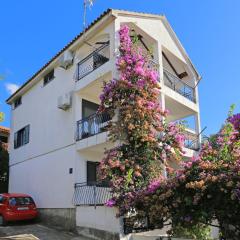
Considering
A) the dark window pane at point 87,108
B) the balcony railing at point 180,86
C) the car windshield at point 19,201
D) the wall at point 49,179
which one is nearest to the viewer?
the car windshield at point 19,201

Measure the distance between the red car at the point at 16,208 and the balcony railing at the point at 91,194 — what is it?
265 centimetres

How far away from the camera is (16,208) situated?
16453 millimetres

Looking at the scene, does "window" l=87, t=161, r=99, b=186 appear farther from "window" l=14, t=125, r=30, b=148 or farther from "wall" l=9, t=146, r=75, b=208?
"window" l=14, t=125, r=30, b=148

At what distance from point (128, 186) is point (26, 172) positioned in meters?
9.98

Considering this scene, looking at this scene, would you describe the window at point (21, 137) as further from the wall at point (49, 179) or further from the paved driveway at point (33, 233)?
the paved driveway at point (33, 233)

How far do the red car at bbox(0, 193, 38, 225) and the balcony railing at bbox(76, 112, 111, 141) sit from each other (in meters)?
3.98

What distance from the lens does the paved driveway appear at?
13773mm

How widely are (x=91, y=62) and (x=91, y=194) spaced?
21.4 ft

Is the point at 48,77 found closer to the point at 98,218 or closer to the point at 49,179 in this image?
the point at 49,179

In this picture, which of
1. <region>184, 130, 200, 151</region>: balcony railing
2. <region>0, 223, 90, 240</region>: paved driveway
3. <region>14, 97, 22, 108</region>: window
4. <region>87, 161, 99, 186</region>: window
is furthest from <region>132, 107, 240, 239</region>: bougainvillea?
<region>14, 97, 22, 108</region>: window

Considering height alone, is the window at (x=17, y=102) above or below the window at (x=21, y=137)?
above

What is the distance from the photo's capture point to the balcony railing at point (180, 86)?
1978 centimetres

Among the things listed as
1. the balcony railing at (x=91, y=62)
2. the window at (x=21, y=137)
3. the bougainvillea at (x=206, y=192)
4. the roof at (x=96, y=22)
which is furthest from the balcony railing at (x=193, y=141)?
the window at (x=21, y=137)

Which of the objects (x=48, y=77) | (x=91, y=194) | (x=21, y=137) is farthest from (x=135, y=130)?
(x=21, y=137)
